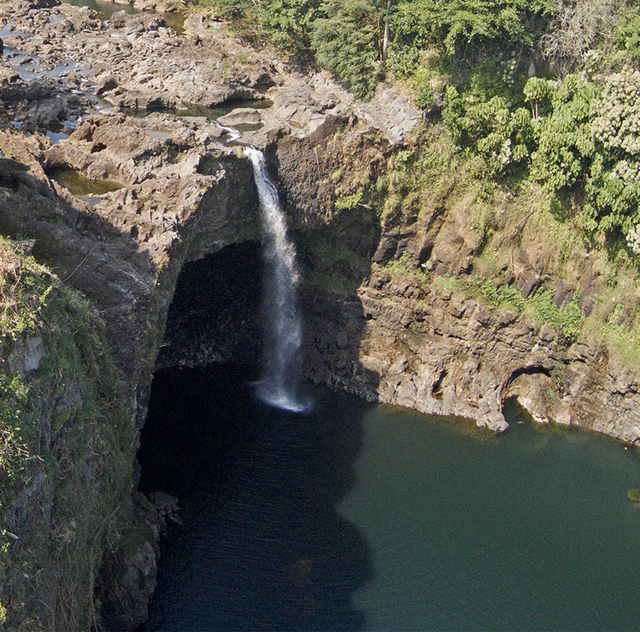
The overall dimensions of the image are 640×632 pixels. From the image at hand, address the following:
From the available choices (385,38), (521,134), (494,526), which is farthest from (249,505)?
(385,38)

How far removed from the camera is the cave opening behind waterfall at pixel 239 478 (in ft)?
77.2

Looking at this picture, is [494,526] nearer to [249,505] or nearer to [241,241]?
[249,505]

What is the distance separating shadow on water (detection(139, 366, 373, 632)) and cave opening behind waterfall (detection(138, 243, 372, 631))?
4 centimetres

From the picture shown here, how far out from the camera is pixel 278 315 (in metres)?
36.1

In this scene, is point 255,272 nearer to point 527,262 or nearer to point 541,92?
point 527,262

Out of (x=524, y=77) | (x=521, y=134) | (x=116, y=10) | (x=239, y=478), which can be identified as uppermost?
(x=524, y=77)

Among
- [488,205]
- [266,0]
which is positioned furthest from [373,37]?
[488,205]

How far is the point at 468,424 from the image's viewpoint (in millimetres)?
33406

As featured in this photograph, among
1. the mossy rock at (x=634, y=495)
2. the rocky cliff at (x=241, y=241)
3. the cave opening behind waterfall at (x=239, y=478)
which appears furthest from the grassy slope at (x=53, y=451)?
the mossy rock at (x=634, y=495)

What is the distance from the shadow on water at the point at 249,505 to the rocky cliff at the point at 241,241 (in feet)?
5.08

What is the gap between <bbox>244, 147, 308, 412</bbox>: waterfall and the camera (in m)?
33.4

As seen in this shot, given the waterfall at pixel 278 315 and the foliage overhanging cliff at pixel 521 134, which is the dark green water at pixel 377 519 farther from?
the foliage overhanging cliff at pixel 521 134

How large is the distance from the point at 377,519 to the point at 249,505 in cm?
530

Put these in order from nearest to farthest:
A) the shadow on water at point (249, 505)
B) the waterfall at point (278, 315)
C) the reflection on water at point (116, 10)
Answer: the shadow on water at point (249, 505) < the waterfall at point (278, 315) < the reflection on water at point (116, 10)
